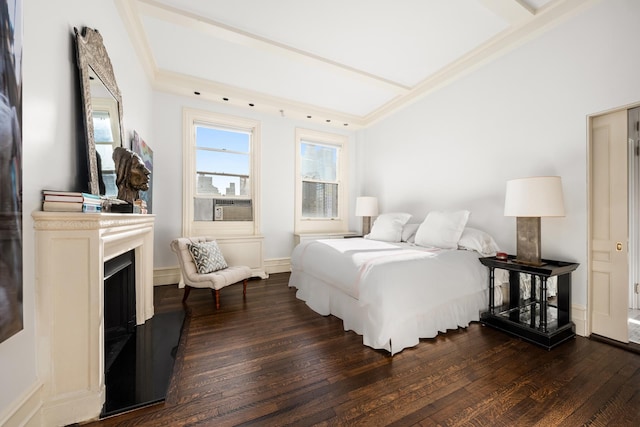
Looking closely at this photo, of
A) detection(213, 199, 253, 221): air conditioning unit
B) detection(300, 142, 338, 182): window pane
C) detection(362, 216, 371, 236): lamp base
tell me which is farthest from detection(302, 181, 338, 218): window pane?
detection(213, 199, 253, 221): air conditioning unit

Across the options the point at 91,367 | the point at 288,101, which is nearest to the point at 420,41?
the point at 288,101

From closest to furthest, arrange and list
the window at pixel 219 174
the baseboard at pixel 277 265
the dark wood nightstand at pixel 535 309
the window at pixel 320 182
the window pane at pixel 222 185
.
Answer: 1. the dark wood nightstand at pixel 535 309
2. the window at pixel 219 174
3. the window pane at pixel 222 185
4. the baseboard at pixel 277 265
5. the window at pixel 320 182

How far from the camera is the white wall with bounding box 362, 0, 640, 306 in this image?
226 cm

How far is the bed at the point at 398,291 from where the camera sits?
81.6 inches

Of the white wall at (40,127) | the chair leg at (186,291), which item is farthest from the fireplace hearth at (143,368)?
the chair leg at (186,291)

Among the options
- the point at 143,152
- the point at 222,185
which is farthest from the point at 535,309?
the point at 143,152

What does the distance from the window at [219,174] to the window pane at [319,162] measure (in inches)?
39.1

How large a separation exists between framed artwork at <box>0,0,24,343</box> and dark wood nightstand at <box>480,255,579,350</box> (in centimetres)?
329

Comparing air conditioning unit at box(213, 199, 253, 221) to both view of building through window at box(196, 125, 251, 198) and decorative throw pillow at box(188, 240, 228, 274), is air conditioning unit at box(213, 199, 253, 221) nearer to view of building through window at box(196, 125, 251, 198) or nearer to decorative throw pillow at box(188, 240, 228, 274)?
view of building through window at box(196, 125, 251, 198)

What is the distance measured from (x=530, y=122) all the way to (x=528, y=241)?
132 centimetres

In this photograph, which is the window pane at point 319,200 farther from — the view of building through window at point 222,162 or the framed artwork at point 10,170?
the framed artwork at point 10,170

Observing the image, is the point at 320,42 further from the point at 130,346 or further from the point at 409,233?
the point at 130,346

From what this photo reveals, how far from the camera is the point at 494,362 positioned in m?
1.93

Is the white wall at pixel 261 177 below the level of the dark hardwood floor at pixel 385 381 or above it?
above
